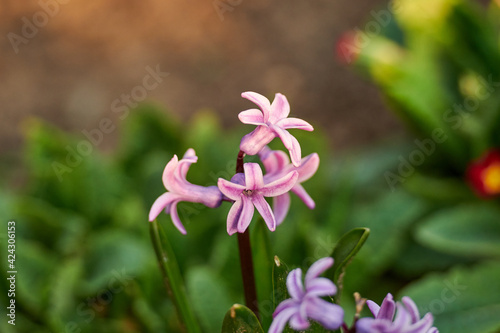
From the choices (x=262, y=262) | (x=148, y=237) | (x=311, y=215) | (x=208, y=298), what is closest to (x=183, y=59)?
(x=311, y=215)

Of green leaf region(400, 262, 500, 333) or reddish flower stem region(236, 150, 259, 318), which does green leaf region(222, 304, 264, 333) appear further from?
green leaf region(400, 262, 500, 333)

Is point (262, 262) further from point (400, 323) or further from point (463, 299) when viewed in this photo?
point (463, 299)

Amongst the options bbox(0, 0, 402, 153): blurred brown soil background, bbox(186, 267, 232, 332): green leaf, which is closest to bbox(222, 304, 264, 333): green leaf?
bbox(186, 267, 232, 332): green leaf

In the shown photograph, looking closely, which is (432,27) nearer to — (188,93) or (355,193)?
(355,193)

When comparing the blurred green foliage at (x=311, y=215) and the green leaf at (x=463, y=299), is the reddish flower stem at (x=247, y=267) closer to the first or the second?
the blurred green foliage at (x=311, y=215)

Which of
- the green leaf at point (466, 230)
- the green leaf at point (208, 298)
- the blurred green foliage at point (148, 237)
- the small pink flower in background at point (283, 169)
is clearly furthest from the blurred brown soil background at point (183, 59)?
the small pink flower in background at point (283, 169)

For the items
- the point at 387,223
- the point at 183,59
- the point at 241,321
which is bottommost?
the point at 241,321
